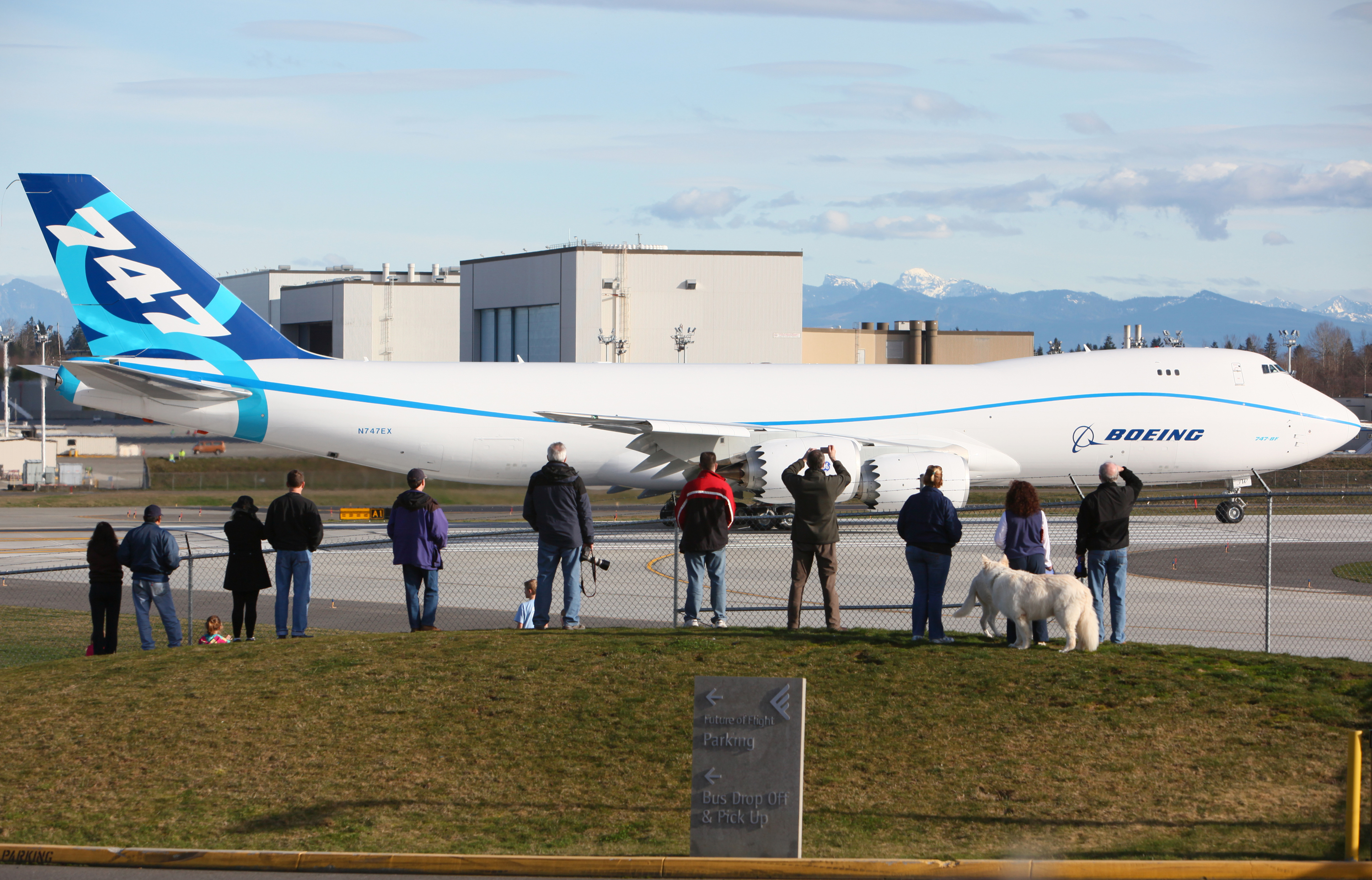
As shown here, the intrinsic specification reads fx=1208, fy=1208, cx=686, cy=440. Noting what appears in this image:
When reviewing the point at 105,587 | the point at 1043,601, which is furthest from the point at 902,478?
the point at 105,587

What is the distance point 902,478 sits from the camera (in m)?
29.0

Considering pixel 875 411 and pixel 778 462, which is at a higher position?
pixel 875 411

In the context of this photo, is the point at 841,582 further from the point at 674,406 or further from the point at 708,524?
the point at 674,406

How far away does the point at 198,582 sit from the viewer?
2486 cm

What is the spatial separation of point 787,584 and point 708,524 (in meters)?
8.29

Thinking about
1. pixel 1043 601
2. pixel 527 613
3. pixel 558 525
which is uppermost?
pixel 558 525

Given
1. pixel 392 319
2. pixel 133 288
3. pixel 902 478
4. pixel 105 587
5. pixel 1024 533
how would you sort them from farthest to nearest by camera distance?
pixel 392 319 → pixel 902 478 → pixel 133 288 → pixel 105 587 → pixel 1024 533

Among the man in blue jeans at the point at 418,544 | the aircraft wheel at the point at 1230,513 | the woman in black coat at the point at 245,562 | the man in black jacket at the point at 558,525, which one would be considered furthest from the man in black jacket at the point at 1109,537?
the aircraft wheel at the point at 1230,513

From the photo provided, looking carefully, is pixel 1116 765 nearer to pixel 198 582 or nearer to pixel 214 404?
pixel 198 582

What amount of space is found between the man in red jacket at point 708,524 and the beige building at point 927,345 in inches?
2594

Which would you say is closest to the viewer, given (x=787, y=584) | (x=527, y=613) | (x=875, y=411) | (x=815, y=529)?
(x=815, y=529)

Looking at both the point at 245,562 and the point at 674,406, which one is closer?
the point at 245,562

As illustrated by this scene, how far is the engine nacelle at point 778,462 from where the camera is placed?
29422 millimetres

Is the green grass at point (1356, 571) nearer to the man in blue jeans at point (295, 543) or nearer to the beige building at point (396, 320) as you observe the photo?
the man in blue jeans at point (295, 543)
